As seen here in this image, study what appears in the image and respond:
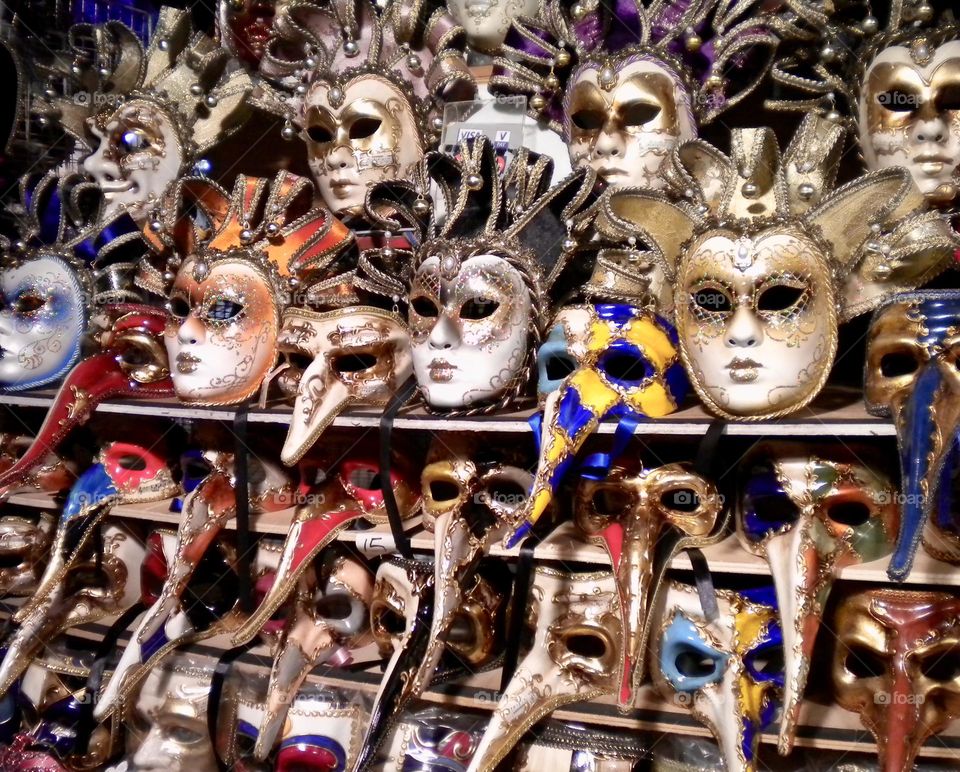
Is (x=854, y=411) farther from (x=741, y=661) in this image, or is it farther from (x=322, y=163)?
(x=322, y=163)

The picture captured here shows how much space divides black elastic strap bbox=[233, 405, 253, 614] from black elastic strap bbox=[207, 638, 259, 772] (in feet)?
0.39

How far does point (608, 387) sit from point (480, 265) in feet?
1.23

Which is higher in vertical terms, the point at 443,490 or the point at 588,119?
the point at 588,119

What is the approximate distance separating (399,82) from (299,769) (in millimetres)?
1737

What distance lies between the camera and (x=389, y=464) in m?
1.73

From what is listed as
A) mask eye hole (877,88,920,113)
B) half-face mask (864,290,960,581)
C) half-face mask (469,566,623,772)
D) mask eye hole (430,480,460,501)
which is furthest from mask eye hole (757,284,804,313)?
mask eye hole (430,480,460,501)

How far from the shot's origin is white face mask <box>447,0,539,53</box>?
209cm

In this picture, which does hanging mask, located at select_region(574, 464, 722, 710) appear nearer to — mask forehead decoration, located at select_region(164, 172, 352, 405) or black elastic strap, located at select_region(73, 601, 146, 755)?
mask forehead decoration, located at select_region(164, 172, 352, 405)

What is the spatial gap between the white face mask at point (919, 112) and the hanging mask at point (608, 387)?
0.59 meters

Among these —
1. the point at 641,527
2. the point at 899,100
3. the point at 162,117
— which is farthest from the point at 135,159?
the point at 899,100

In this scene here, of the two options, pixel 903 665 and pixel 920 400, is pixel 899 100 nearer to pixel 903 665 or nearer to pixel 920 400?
pixel 920 400

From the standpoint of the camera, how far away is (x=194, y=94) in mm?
2387

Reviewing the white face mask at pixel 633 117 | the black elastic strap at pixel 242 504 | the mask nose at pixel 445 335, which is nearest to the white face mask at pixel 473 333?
the mask nose at pixel 445 335

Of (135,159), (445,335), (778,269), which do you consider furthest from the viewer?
(135,159)
